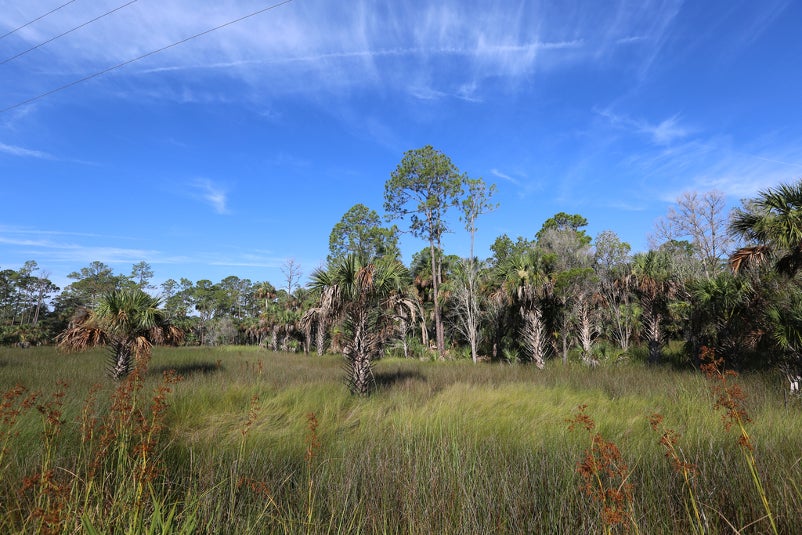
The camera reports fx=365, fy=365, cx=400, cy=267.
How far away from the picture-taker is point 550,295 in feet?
69.2

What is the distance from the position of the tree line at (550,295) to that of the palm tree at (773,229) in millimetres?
37

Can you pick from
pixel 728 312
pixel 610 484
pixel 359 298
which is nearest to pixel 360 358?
pixel 359 298

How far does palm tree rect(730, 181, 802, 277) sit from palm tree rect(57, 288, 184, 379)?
63.3 feet

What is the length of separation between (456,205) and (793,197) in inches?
979

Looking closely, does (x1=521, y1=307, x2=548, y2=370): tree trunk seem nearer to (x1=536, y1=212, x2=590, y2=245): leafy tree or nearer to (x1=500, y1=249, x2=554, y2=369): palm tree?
(x1=500, y1=249, x2=554, y2=369): palm tree

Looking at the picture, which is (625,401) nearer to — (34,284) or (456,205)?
(456,205)

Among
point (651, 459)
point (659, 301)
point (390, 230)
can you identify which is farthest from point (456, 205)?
point (651, 459)

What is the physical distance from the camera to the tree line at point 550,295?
1116 cm

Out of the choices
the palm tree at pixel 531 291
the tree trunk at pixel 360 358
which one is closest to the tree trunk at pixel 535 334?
the palm tree at pixel 531 291

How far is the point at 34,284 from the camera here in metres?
66.9

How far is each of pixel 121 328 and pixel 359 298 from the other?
895 cm

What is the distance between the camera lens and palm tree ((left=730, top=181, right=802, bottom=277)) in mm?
9617

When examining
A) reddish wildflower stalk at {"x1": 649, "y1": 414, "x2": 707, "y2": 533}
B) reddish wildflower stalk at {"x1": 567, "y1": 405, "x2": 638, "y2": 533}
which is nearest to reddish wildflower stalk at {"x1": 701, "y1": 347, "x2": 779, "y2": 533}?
reddish wildflower stalk at {"x1": 649, "y1": 414, "x2": 707, "y2": 533}

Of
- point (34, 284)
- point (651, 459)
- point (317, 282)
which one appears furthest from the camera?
point (34, 284)
